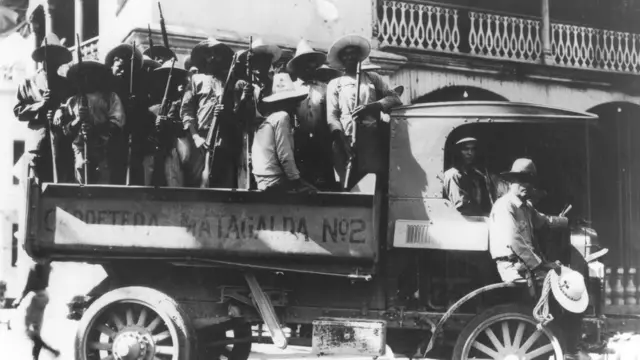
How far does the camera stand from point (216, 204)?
7.00 metres

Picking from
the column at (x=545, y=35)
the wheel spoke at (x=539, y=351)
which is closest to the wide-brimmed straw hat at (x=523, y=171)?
the wheel spoke at (x=539, y=351)

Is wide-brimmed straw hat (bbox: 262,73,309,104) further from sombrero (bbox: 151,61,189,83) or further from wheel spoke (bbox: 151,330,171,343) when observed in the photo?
wheel spoke (bbox: 151,330,171,343)

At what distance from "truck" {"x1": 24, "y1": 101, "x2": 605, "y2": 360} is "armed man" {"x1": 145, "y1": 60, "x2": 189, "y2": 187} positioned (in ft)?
1.22

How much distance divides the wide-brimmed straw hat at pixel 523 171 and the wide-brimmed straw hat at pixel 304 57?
2.04 m

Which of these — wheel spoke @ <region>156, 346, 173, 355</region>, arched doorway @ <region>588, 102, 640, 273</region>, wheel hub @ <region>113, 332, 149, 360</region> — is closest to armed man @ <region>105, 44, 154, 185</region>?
wheel hub @ <region>113, 332, 149, 360</region>

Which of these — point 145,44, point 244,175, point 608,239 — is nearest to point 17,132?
point 145,44

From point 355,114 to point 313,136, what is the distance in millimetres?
575

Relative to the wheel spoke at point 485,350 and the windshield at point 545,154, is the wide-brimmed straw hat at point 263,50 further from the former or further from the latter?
the wheel spoke at point 485,350

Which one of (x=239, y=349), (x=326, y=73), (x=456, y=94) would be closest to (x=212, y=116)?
(x=326, y=73)

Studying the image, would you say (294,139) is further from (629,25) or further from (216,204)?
(629,25)

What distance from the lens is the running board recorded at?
22.7 feet

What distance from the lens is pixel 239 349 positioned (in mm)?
8562

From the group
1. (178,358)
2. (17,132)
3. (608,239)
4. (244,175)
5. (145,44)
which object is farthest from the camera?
(17,132)

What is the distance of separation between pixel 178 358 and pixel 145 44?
6987 millimetres
